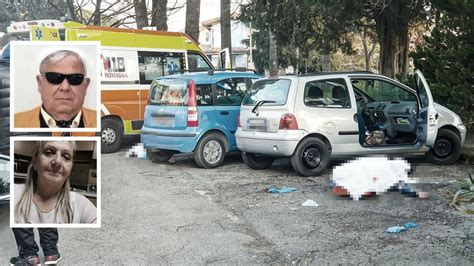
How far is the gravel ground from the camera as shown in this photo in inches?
196

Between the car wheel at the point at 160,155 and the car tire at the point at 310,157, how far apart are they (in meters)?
3.02

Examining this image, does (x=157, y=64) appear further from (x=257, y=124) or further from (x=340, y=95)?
(x=340, y=95)

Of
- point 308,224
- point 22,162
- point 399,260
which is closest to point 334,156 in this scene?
point 308,224

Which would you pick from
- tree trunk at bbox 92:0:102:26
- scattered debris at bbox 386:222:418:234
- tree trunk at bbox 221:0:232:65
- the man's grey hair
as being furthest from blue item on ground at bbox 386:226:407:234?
tree trunk at bbox 92:0:102:26

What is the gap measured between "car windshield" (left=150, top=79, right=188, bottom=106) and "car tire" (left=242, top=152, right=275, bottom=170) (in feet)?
4.78

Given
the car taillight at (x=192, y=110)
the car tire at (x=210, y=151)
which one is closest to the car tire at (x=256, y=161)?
the car tire at (x=210, y=151)

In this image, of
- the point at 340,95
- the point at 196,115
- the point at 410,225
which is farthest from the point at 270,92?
the point at 410,225

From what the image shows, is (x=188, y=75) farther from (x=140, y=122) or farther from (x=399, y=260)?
(x=399, y=260)

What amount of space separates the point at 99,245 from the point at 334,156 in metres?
4.43

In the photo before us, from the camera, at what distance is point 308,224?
6.00m

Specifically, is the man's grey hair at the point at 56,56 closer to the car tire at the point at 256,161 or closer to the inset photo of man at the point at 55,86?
the inset photo of man at the point at 55,86

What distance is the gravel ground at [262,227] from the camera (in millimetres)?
4969

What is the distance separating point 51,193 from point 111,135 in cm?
933

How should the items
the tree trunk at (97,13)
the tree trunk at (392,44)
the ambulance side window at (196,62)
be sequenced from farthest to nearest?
the tree trunk at (97,13)
the tree trunk at (392,44)
the ambulance side window at (196,62)
